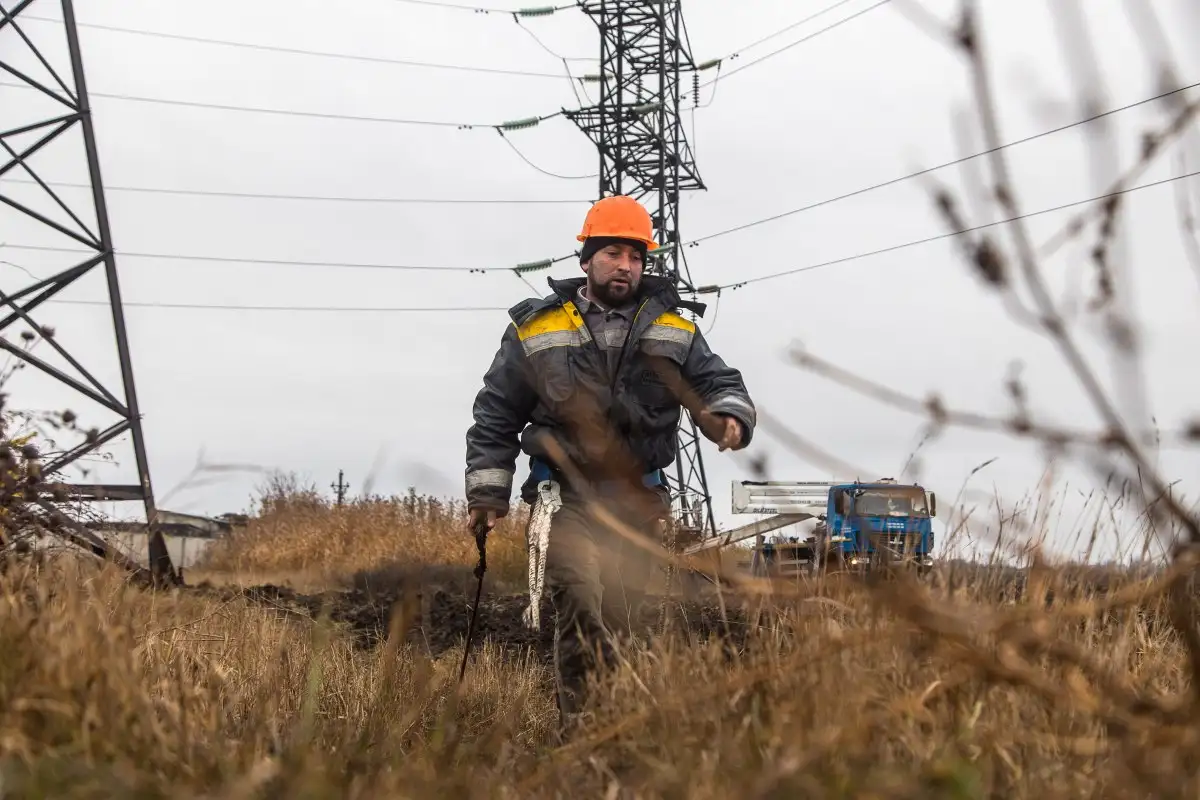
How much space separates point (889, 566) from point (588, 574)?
5.14ft

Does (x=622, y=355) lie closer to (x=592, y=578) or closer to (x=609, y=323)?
(x=609, y=323)

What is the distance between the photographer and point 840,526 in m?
6.50

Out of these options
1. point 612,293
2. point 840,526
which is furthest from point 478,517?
point 840,526

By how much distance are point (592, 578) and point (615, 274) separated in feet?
4.29

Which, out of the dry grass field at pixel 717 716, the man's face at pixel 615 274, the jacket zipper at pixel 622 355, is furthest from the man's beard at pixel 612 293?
the dry grass field at pixel 717 716

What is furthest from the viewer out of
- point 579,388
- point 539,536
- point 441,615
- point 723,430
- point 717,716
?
point 441,615

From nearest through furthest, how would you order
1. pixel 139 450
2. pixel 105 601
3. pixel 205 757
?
1. pixel 205 757
2. pixel 105 601
3. pixel 139 450

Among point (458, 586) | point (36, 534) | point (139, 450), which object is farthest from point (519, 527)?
point (36, 534)

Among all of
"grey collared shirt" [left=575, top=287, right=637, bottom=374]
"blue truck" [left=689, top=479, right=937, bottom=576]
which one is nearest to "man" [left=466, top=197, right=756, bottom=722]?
"grey collared shirt" [left=575, top=287, right=637, bottom=374]

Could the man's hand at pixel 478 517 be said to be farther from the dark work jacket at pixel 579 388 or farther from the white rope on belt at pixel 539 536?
the white rope on belt at pixel 539 536

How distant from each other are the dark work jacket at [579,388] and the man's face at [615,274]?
71mm

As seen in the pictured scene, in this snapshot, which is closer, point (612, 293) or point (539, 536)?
point (539, 536)

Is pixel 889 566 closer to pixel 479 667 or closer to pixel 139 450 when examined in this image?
pixel 479 667

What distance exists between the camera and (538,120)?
89.2ft
